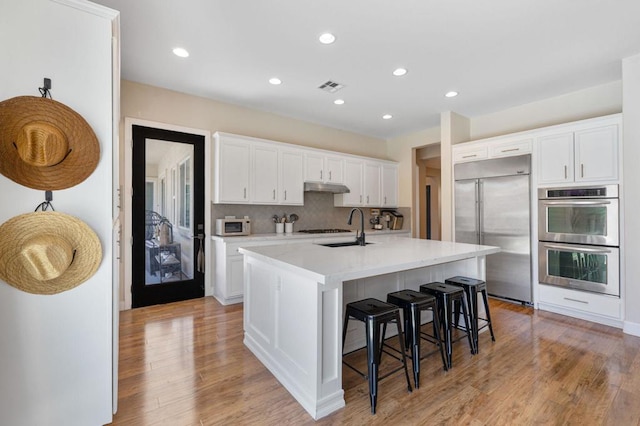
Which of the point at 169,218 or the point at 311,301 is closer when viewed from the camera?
the point at 311,301

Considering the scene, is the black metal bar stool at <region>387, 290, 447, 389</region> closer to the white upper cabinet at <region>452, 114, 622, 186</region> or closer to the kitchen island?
the kitchen island

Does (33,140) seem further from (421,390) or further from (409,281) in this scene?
(409,281)

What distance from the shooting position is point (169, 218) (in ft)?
13.0

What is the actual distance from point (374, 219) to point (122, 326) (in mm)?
4546

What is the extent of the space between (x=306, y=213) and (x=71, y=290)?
388 centimetres

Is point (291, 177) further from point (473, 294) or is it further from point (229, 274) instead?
point (473, 294)

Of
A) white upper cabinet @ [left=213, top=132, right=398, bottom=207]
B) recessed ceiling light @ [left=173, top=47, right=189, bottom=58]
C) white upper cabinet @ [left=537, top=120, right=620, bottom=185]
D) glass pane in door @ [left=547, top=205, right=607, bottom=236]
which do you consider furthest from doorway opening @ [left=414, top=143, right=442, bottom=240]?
recessed ceiling light @ [left=173, top=47, right=189, bottom=58]

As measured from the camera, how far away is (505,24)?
8.34 feet

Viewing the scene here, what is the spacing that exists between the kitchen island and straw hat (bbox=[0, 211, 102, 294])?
1092mm

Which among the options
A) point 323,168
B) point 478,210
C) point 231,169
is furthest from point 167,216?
point 478,210

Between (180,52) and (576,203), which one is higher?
(180,52)

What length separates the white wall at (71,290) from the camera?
4.70 feet

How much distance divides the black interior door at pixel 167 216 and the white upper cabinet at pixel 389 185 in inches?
136

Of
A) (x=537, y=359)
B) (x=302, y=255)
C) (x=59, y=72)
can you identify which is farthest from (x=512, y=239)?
(x=59, y=72)
